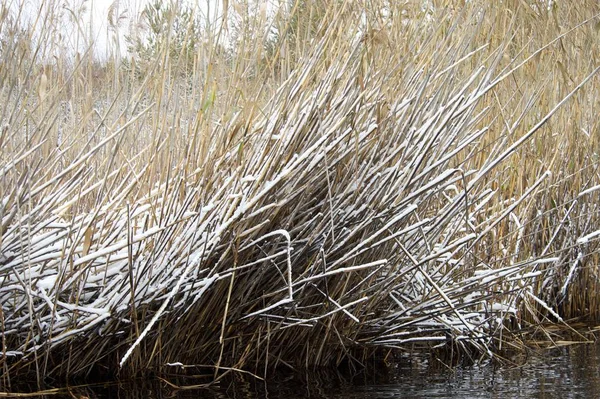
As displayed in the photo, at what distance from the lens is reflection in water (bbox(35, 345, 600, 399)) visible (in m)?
2.23

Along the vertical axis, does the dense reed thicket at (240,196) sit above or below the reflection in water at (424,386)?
above

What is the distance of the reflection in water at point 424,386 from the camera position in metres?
2.23

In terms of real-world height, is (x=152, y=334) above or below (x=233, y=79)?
below

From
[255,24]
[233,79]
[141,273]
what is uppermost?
[255,24]

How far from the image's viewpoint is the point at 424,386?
235 cm

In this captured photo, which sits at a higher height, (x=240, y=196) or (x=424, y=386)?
(x=240, y=196)

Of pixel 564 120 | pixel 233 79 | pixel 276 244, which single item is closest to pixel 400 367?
pixel 276 244

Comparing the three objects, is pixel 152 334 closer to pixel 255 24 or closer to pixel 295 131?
pixel 295 131

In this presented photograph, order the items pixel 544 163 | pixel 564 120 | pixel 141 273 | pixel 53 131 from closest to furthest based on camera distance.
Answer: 1. pixel 141 273
2. pixel 53 131
3. pixel 544 163
4. pixel 564 120

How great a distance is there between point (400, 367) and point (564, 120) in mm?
1545

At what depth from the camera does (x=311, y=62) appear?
233 cm

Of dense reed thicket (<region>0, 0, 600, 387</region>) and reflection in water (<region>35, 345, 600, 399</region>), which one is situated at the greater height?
dense reed thicket (<region>0, 0, 600, 387</region>)

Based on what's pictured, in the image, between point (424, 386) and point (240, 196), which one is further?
point (424, 386)

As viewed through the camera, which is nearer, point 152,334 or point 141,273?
point 141,273
